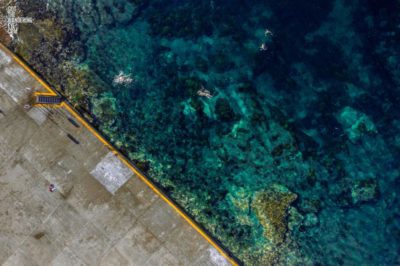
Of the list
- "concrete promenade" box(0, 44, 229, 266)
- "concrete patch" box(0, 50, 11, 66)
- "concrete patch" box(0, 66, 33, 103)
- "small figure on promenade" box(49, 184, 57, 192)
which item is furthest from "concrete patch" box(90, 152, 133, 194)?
"concrete patch" box(0, 50, 11, 66)

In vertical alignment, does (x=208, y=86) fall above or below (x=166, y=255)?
above

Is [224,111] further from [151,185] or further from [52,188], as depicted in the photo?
[52,188]

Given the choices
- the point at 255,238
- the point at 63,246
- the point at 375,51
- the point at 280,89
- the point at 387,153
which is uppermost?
the point at 375,51


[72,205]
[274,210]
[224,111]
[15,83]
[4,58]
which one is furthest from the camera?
[224,111]

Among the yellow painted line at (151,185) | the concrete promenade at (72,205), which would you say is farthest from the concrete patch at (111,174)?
the yellow painted line at (151,185)

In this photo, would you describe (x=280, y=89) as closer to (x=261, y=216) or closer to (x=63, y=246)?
(x=261, y=216)

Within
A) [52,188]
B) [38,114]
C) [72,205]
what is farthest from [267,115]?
[38,114]

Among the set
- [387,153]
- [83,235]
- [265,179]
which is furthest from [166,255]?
[387,153]
